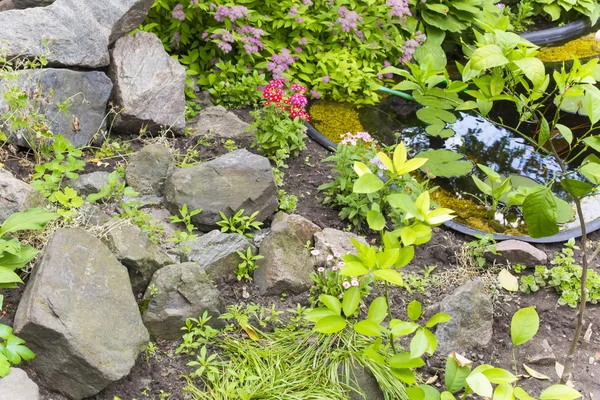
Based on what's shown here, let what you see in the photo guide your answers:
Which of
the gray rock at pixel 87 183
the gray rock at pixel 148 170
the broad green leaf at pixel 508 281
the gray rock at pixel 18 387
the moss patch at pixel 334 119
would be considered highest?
the gray rock at pixel 18 387

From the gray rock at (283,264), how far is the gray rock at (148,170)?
921 mm

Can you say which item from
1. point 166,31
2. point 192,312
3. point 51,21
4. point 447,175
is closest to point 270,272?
point 192,312

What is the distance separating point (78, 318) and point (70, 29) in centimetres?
233

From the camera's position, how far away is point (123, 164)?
4.23 meters

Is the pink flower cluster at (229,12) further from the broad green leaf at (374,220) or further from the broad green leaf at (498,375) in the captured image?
the broad green leaf at (498,375)

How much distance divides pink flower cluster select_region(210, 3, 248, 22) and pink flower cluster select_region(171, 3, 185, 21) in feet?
0.86

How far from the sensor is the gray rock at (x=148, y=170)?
13.2 ft

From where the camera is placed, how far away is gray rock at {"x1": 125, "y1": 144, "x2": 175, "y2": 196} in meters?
4.04

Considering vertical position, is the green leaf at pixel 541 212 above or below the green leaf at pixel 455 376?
above

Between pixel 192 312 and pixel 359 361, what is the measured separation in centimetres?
86

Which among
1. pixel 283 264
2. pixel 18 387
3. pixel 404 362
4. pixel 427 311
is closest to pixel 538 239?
pixel 427 311

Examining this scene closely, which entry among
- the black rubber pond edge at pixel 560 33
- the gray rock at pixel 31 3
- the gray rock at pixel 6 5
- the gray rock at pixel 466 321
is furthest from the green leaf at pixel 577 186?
the black rubber pond edge at pixel 560 33

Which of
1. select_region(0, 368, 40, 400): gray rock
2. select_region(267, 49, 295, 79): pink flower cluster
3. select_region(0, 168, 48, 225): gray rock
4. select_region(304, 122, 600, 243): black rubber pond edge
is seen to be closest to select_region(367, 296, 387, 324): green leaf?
select_region(0, 368, 40, 400): gray rock

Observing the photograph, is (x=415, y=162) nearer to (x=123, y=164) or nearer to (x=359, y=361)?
(x=359, y=361)
